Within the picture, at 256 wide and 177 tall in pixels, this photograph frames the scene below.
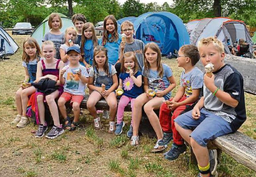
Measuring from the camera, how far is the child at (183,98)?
10.1 ft

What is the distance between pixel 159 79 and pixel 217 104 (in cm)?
109

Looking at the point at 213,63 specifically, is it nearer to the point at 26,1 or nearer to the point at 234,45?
the point at 234,45

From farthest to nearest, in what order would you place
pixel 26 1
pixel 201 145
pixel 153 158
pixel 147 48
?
pixel 26 1
pixel 147 48
pixel 153 158
pixel 201 145

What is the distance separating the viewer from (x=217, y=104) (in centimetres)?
269

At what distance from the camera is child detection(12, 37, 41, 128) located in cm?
429

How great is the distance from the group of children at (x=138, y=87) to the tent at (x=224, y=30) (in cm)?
748

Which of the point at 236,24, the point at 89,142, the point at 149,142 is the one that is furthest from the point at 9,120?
the point at 236,24

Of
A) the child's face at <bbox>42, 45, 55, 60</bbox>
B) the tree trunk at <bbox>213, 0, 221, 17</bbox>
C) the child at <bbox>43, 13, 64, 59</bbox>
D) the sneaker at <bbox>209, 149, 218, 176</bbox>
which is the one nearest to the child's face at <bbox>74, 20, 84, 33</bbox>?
the child at <bbox>43, 13, 64, 59</bbox>

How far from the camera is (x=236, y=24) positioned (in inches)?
461

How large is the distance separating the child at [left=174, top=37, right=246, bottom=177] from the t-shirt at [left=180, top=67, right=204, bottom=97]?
437 mm

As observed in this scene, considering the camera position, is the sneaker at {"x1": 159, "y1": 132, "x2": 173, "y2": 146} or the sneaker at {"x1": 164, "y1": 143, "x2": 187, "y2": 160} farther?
the sneaker at {"x1": 159, "y1": 132, "x2": 173, "y2": 146}

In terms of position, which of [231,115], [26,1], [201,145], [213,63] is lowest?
[201,145]

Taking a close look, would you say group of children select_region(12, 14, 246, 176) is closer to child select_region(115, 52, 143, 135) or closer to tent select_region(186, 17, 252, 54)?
child select_region(115, 52, 143, 135)

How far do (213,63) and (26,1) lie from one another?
70.9 ft
